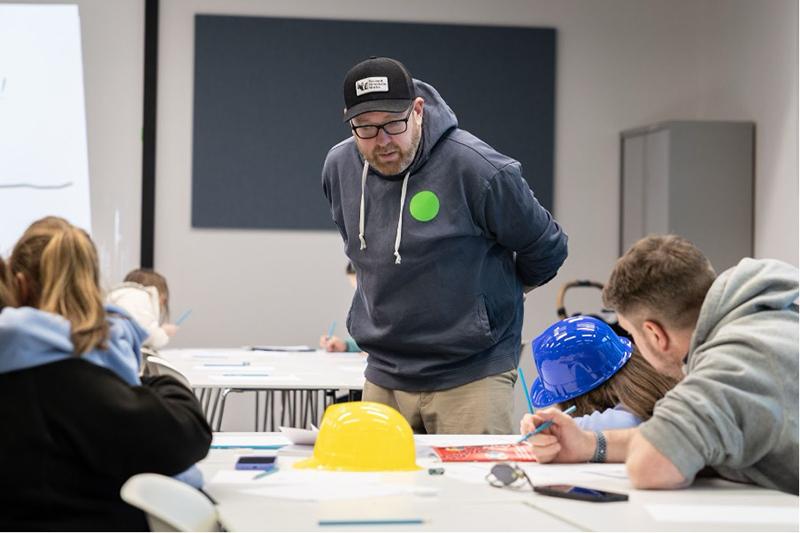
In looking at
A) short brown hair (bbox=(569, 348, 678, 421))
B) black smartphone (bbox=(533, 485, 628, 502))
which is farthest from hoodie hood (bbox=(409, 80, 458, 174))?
black smartphone (bbox=(533, 485, 628, 502))

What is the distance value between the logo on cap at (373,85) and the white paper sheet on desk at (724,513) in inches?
55.8

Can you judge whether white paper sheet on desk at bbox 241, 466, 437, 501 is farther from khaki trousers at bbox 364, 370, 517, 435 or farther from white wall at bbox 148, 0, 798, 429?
white wall at bbox 148, 0, 798, 429

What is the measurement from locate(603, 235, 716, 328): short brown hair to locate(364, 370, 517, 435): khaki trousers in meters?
0.86

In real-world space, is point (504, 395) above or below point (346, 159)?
below

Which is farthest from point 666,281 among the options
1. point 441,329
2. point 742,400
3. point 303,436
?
point 441,329

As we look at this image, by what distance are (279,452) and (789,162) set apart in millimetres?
4781

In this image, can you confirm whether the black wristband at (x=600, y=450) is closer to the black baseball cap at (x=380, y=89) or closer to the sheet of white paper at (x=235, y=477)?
the sheet of white paper at (x=235, y=477)

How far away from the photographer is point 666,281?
189 cm

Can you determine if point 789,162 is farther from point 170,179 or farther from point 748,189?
point 170,179

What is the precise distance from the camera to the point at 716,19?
7.05 meters

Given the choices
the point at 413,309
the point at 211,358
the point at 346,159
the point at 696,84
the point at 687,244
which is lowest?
the point at 211,358

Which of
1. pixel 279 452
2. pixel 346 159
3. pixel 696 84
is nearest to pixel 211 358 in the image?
pixel 346 159

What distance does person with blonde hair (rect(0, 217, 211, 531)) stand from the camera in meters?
1.54

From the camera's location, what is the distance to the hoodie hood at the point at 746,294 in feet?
5.92
